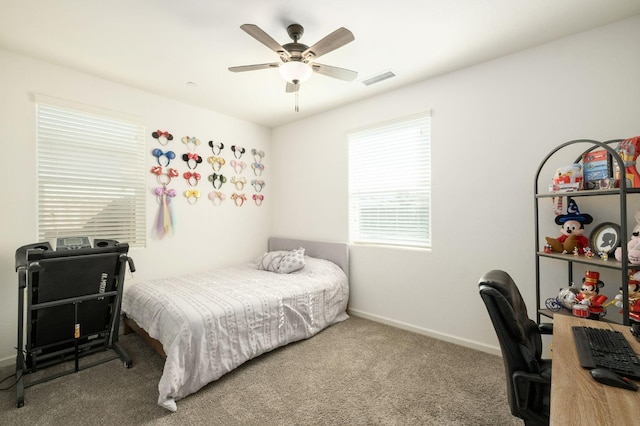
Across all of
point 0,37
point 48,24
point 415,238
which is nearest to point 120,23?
point 48,24

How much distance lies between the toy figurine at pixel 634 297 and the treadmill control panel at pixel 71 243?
3.73 metres

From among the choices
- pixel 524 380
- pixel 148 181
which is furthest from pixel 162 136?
pixel 524 380

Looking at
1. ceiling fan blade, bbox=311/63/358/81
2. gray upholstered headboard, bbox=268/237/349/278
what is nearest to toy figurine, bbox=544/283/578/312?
gray upholstered headboard, bbox=268/237/349/278

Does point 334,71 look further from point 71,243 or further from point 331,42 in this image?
point 71,243

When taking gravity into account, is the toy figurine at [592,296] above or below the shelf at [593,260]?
below

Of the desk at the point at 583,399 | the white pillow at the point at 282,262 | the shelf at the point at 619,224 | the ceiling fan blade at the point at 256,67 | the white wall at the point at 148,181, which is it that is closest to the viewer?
the desk at the point at 583,399

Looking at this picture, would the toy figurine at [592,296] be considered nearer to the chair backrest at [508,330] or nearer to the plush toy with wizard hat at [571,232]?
the plush toy with wizard hat at [571,232]

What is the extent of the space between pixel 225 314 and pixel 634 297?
8.64 ft

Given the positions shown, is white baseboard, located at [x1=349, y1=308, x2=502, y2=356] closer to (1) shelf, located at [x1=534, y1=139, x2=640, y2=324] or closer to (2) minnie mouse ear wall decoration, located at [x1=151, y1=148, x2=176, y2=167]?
(1) shelf, located at [x1=534, y1=139, x2=640, y2=324]

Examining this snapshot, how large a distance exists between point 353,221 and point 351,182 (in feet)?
1.60

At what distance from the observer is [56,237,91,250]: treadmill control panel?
7.45 ft

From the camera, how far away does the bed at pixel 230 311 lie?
6.64 ft

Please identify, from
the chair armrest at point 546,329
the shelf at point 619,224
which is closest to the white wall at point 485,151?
the shelf at point 619,224

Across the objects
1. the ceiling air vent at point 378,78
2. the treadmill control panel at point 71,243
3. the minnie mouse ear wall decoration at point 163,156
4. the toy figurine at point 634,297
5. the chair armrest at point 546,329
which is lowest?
the chair armrest at point 546,329
